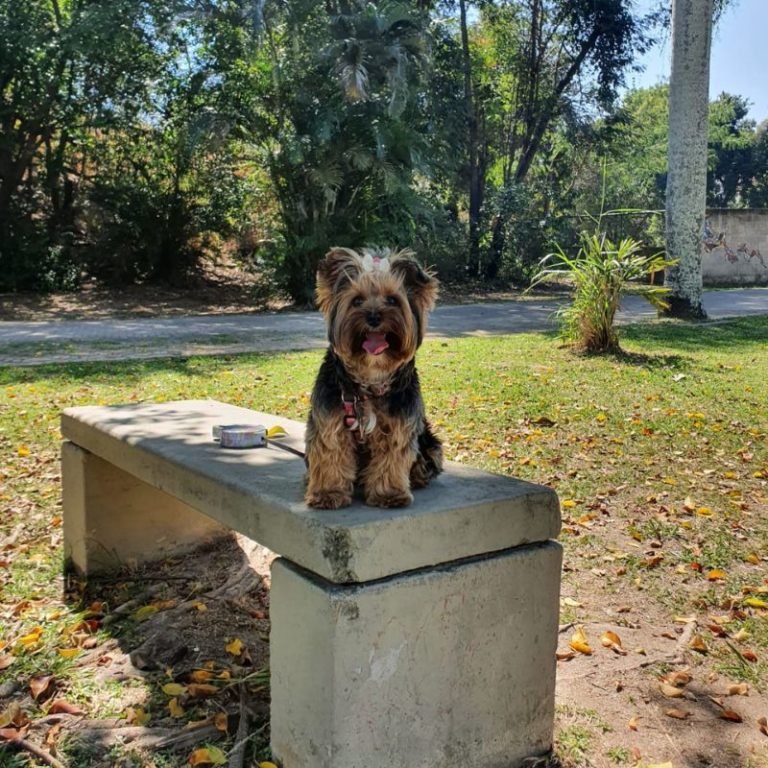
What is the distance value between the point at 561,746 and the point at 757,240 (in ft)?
106

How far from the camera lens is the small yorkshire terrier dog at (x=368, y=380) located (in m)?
2.72

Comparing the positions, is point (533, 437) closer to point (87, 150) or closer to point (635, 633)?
point (635, 633)

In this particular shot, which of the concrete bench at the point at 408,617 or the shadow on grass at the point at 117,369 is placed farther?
the shadow on grass at the point at 117,369

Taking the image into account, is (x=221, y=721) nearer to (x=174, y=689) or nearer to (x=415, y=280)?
(x=174, y=689)

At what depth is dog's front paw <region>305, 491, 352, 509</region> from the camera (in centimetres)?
277

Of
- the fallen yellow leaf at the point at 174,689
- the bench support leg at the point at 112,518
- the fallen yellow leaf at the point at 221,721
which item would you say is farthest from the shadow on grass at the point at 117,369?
the fallen yellow leaf at the point at 221,721

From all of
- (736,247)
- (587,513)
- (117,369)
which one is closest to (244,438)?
(587,513)

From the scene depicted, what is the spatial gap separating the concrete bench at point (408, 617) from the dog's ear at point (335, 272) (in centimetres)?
72

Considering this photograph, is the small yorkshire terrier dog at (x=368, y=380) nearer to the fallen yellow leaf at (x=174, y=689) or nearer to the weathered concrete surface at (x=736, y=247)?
the fallen yellow leaf at (x=174, y=689)

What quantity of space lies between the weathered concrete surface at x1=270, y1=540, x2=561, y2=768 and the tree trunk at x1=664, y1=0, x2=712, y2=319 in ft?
40.8

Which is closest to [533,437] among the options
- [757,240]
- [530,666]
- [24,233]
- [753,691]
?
[753,691]

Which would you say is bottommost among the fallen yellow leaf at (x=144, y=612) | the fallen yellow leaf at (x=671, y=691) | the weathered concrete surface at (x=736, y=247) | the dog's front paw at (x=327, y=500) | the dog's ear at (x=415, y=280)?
Result: the fallen yellow leaf at (x=671, y=691)

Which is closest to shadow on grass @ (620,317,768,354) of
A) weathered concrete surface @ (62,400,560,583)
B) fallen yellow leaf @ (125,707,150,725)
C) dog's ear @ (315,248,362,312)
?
weathered concrete surface @ (62,400,560,583)

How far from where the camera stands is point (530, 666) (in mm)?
3031
